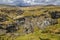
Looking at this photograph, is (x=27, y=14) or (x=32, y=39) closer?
(x=32, y=39)

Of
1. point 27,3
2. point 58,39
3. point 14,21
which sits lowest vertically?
point 58,39

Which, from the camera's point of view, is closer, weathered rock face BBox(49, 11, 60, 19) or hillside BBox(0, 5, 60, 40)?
hillside BBox(0, 5, 60, 40)

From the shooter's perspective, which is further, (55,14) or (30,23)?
(55,14)

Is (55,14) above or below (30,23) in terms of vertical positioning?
above

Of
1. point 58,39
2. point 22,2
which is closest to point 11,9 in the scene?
point 22,2

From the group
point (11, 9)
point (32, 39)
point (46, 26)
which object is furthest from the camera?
point (11, 9)

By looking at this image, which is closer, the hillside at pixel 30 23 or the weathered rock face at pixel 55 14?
the hillside at pixel 30 23

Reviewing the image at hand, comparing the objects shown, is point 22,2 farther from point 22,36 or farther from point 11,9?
point 22,36

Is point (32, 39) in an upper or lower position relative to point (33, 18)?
lower
